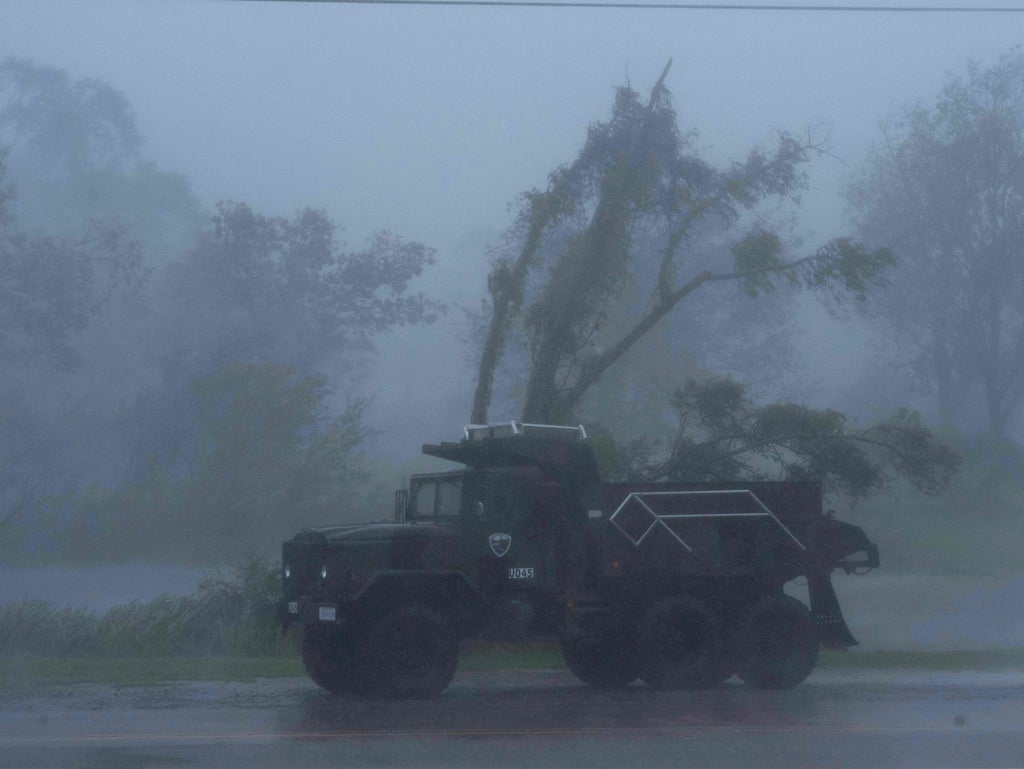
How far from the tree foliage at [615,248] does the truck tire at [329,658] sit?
27.4ft

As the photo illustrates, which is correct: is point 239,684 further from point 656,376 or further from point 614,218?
point 656,376

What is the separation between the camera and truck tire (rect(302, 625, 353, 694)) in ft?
40.4

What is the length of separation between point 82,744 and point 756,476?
12715 mm

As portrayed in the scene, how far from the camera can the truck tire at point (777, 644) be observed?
13.1 metres

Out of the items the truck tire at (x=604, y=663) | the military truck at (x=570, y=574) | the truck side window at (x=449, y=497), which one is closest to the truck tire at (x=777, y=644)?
the military truck at (x=570, y=574)

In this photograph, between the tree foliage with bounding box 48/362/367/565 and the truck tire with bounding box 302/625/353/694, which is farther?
the tree foliage with bounding box 48/362/367/565

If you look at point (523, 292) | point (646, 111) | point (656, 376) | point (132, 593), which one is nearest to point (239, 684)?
point (523, 292)

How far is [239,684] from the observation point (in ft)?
43.7

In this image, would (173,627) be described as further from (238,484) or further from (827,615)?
(238,484)

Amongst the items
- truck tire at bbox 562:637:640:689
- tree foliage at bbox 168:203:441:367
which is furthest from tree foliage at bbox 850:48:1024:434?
truck tire at bbox 562:637:640:689

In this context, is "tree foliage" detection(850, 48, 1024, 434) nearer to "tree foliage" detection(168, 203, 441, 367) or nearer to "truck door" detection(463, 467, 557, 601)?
"tree foliage" detection(168, 203, 441, 367)

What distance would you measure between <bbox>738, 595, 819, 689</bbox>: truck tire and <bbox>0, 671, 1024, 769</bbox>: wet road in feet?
0.70

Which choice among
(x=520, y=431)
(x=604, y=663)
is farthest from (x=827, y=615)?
(x=520, y=431)

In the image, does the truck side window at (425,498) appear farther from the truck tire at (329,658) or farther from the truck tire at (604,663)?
the truck tire at (604,663)
